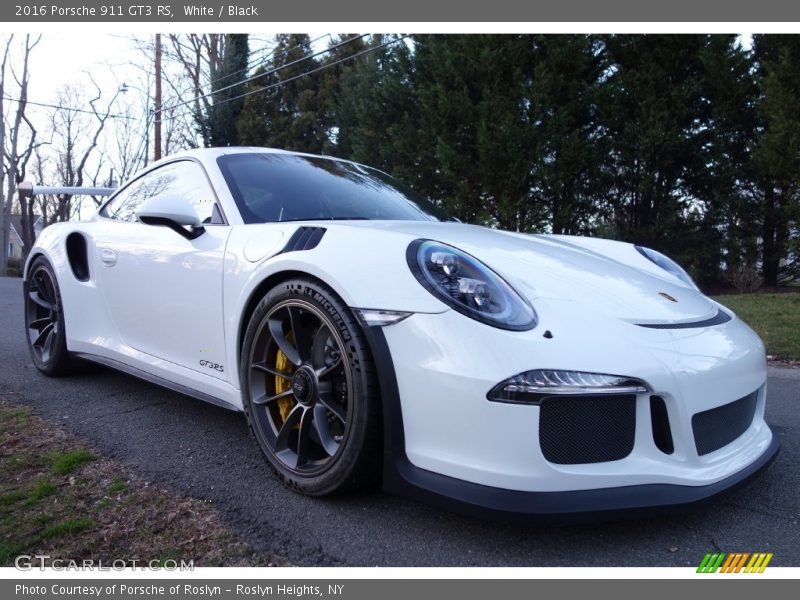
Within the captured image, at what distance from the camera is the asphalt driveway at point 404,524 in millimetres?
1853

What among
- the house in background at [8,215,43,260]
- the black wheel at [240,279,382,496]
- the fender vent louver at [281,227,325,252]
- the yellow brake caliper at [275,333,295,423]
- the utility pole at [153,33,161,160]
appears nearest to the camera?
the black wheel at [240,279,382,496]

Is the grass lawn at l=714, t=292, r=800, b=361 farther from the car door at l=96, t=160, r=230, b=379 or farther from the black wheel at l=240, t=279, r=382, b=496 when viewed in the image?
the car door at l=96, t=160, r=230, b=379

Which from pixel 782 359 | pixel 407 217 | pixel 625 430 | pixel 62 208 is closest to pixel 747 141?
pixel 782 359

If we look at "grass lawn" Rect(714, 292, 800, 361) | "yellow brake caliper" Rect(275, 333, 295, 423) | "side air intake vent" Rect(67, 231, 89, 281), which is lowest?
"grass lawn" Rect(714, 292, 800, 361)

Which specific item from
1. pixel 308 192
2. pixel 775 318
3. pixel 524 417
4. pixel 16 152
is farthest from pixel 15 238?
pixel 524 417

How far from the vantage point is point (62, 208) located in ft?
139

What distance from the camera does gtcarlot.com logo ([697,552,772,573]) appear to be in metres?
1.79

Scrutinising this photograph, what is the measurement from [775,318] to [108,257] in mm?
7030

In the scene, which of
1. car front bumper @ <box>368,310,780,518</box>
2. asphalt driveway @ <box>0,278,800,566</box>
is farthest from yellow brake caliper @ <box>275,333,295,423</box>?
car front bumper @ <box>368,310,780,518</box>

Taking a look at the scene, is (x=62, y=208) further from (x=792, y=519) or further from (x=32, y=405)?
(x=792, y=519)

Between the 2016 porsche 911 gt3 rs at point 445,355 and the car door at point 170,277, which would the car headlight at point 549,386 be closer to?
the 2016 porsche 911 gt3 rs at point 445,355

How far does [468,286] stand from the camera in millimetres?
1978

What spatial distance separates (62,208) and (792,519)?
156 ft

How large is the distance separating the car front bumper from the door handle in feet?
6.50
